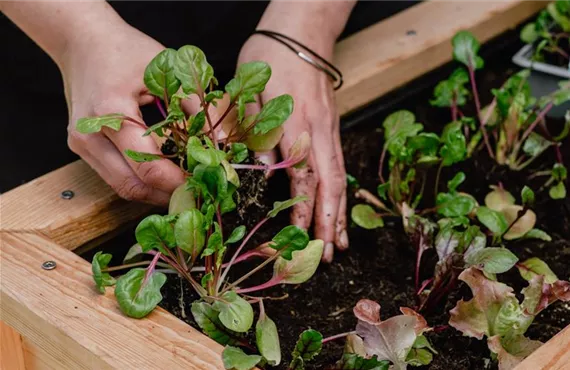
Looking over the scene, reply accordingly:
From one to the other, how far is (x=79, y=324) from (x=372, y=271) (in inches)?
16.1

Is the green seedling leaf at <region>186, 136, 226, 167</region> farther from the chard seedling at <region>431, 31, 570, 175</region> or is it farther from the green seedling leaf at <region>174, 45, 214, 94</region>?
the chard seedling at <region>431, 31, 570, 175</region>

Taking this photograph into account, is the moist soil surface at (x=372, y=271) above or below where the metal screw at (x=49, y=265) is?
below

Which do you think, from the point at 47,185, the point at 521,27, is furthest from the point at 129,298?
the point at 521,27

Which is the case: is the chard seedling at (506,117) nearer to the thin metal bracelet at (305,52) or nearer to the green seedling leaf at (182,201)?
the thin metal bracelet at (305,52)

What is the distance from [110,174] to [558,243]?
605 mm

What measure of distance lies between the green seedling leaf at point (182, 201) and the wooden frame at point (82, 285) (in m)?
0.11

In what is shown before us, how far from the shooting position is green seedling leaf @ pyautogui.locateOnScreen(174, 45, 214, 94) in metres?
0.97

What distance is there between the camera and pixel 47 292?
3.22 ft

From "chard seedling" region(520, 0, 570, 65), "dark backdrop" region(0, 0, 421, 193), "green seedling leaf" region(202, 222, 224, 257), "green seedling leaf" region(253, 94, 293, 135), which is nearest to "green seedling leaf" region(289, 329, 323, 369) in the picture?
"green seedling leaf" region(202, 222, 224, 257)

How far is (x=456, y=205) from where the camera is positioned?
3.87 ft

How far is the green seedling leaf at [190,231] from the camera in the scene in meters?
0.91

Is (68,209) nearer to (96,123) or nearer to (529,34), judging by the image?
(96,123)

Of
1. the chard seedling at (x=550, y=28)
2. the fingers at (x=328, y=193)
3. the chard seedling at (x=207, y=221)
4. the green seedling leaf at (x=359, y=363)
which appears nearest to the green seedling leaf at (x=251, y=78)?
the chard seedling at (x=207, y=221)

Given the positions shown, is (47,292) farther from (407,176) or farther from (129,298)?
(407,176)
